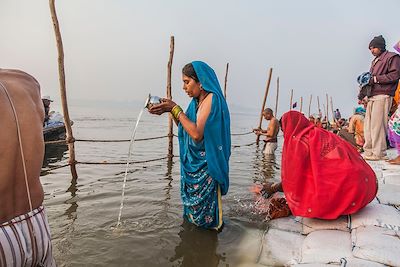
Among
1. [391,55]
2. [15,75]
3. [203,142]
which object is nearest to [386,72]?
[391,55]

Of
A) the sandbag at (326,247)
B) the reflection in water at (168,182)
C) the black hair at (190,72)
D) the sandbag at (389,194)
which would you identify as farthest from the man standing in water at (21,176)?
the sandbag at (389,194)

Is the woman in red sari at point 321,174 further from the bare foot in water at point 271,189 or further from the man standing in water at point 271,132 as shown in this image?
the man standing in water at point 271,132

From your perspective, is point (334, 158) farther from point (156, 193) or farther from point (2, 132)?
point (156, 193)

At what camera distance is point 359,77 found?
577cm

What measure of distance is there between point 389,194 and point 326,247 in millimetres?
1545

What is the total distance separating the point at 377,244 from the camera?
2.45 m

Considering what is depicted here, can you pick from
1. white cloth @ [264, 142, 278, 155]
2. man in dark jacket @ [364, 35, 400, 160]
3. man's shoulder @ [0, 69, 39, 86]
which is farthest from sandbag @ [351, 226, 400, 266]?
white cloth @ [264, 142, 278, 155]

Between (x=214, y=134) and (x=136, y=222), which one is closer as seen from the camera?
(x=214, y=134)

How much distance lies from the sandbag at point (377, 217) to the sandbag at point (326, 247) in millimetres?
219

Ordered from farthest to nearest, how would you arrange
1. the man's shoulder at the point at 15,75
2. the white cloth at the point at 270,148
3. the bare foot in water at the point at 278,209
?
the white cloth at the point at 270,148 < the bare foot in water at the point at 278,209 < the man's shoulder at the point at 15,75

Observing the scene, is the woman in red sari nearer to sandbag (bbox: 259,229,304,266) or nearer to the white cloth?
sandbag (bbox: 259,229,304,266)

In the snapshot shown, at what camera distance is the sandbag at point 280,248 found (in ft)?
9.00

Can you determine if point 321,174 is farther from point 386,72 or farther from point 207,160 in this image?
point 386,72

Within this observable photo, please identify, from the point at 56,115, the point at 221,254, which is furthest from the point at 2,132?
the point at 56,115
